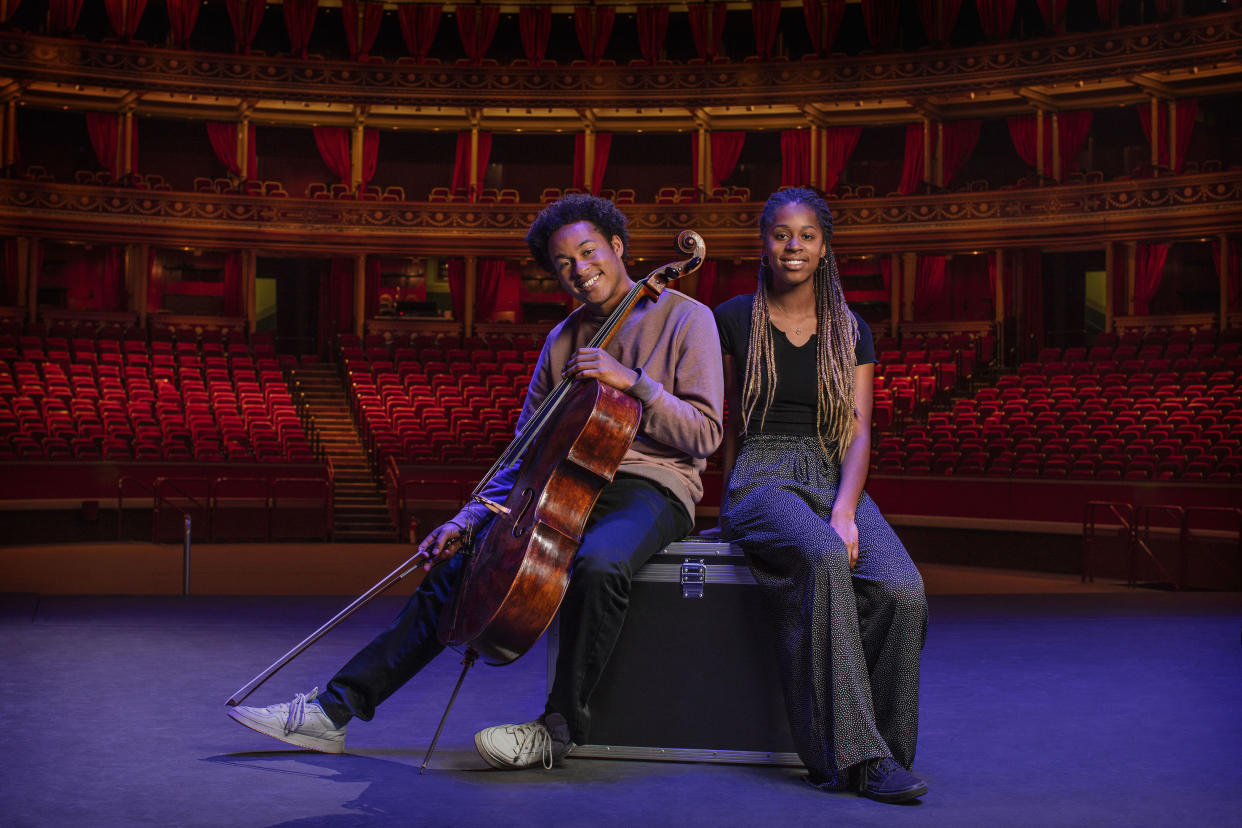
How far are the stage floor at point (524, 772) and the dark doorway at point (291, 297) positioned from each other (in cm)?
1991

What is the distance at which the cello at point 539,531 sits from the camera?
266 cm

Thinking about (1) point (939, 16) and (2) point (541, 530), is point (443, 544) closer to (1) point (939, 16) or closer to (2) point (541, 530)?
(2) point (541, 530)

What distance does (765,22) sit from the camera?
2402cm

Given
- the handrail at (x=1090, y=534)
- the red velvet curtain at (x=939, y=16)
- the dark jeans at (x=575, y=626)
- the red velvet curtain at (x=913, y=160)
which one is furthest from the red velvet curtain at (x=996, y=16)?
the dark jeans at (x=575, y=626)

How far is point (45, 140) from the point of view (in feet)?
76.7

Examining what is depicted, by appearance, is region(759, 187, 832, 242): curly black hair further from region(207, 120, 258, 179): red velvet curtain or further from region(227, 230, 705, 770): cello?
region(207, 120, 258, 179): red velvet curtain

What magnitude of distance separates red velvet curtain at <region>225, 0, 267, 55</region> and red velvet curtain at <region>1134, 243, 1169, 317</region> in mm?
16305

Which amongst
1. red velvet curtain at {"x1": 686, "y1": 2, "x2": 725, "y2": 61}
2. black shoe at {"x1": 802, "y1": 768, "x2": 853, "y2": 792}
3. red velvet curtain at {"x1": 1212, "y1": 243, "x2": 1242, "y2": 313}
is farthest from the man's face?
red velvet curtain at {"x1": 686, "y1": 2, "x2": 725, "y2": 61}

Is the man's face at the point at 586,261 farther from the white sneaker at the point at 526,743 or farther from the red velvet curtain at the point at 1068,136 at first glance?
the red velvet curtain at the point at 1068,136

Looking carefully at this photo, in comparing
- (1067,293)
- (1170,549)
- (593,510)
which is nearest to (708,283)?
(1067,293)

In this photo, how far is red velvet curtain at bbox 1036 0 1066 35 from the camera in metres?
21.5

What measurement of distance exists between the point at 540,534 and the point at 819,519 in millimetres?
682

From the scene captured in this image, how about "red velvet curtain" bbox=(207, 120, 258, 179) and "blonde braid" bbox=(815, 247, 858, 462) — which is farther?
"red velvet curtain" bbox=(207, 120, 258, 179)

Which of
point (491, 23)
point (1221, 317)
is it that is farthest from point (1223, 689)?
point (491, 23)
